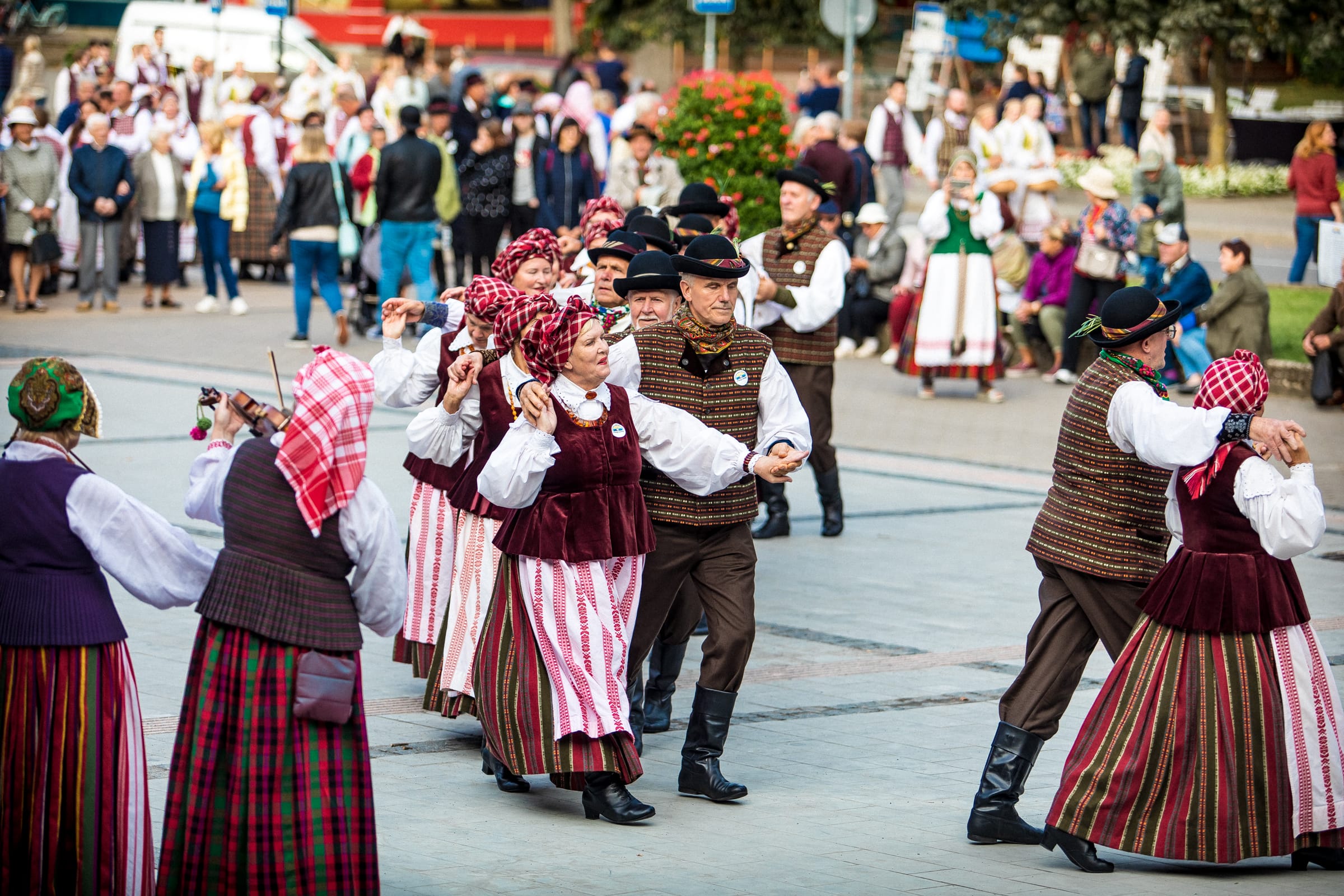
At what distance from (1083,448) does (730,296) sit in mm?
1403

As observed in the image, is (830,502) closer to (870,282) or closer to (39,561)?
(39,561)

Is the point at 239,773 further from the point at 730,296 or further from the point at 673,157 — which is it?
the point at 673,157

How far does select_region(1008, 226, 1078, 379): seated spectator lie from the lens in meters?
16.1

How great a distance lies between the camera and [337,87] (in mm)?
22328

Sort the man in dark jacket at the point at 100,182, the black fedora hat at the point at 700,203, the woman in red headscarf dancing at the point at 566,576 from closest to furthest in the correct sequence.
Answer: the woman in red headscarf dancing at the point at 566,576 < the black fedora hat at the point at 700,203 < the man in dark jacket at the point at 100,182

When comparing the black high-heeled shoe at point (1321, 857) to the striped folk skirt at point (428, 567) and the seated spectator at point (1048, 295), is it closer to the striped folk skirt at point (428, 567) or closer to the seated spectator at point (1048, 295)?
the striped folk skirt at point (428, 567)

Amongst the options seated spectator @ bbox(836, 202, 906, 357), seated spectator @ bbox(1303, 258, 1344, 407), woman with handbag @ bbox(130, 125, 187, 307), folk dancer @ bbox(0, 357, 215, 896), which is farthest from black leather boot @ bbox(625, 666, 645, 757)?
woman with handbag @ bbox(130, 125, 187, 307)

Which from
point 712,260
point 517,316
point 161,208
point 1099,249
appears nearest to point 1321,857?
point 712,260

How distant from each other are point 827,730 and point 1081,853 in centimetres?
164

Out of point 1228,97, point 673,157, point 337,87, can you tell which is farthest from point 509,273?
point 1228,97

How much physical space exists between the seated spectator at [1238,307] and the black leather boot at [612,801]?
9921mm

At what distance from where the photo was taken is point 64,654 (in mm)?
4617

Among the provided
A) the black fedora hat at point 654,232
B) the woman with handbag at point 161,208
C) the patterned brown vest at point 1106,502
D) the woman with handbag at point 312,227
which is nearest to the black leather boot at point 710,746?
the patterned brown vest at point 1106,502

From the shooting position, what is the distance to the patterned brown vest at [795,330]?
395 inches
